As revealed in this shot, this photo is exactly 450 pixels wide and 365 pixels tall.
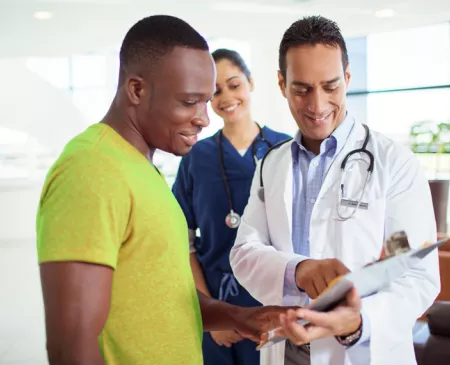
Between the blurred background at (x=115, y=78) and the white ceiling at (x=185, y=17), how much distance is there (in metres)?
0.01

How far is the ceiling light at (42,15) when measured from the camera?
5582 millimetres

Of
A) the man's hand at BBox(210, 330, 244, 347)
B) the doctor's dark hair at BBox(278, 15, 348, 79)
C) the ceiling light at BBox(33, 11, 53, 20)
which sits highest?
the ceiling light at BBox(33, 11, 53, 20)

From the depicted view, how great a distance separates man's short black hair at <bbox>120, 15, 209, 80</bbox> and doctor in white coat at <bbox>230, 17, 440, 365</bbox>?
473 mm

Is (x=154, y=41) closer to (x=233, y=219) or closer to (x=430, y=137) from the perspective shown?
(x=233, y=219)

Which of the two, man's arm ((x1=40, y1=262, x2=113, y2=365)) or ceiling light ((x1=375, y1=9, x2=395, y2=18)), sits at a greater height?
ceiling light ((x1=375, y1=9, x2=395, y2=18))

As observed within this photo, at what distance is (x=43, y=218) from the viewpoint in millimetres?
811

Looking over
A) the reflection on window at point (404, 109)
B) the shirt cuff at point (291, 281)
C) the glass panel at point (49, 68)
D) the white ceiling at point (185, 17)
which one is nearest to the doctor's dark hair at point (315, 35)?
the shirt cuff at point (291, 281)

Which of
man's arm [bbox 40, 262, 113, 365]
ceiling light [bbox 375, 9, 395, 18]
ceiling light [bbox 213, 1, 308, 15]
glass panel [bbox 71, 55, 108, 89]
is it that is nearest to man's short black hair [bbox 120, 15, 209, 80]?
man's arm [bbox 40, 262, 113, 365]

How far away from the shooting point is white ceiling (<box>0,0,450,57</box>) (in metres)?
5.53

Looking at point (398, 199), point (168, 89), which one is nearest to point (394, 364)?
point (398, 199)

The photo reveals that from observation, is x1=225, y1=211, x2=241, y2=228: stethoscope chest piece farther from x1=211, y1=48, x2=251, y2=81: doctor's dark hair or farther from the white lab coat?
x1=211, y1=48, x2=251, y2=81: doctor's dark hair

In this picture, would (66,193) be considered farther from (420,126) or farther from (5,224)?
(420,126)

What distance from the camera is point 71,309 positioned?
30.0 inches

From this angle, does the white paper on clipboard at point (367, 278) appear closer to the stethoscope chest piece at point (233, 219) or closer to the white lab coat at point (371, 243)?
the white lab coat at point (371, 243)
